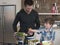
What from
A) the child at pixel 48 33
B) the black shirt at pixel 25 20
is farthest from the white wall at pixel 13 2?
the child at pixel 48 33

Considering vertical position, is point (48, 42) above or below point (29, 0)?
below

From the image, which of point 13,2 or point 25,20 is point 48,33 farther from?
point 13,2

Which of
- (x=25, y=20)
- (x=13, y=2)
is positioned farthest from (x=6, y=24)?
(x=25, y=20)

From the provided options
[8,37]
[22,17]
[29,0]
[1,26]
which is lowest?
[8,37]

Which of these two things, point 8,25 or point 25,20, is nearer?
point 25,20

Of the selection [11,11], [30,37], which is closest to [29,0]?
[30,37]

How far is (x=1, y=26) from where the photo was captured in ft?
16.9

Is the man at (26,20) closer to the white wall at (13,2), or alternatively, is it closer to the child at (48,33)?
the child at (48,33)

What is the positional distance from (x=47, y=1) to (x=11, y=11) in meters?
1.08

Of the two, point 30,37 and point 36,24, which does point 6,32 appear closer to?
point 36,24

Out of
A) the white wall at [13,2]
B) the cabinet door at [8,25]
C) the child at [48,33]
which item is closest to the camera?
the child at [48,33]

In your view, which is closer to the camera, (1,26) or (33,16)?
(33,16)

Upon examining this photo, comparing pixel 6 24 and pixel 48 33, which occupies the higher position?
pixel 48 33

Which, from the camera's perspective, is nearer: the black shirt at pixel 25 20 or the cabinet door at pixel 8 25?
the black shirt at pixel 25 20
